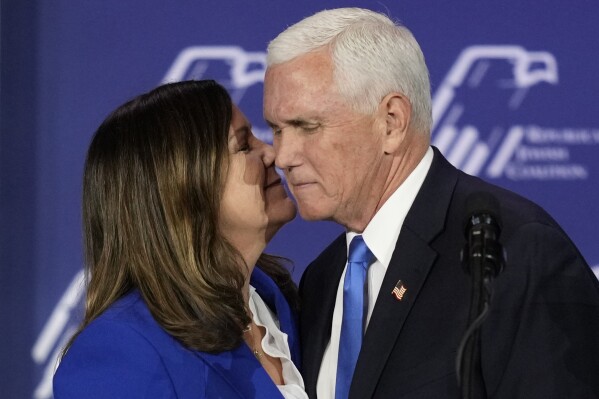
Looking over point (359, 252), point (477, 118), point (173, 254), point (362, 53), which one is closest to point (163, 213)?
point (173, 254)

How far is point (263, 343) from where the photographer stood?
2209 millimetres

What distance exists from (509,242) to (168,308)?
625 millimetres

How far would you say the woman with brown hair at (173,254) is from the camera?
196 cm

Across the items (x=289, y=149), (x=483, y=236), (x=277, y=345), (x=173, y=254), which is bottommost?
(x=277, y=345)

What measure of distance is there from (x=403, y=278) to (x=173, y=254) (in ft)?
1.44

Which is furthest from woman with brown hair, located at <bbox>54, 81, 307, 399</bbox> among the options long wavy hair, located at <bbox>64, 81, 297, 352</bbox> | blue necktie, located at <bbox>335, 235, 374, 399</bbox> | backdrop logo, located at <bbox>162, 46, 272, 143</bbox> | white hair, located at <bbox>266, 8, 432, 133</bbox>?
backdrop logo, located at <bbox>162, 46, 272, 143</bbox>

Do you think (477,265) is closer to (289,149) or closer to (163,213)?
(289,149)

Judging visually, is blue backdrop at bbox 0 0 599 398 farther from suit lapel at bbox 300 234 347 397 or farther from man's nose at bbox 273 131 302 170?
man's nose at bbox 273 131 302 170

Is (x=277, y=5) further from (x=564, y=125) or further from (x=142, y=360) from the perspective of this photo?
(x=142, y=360)

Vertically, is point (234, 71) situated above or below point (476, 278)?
below

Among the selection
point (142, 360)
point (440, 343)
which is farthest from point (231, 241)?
point (440, 343)

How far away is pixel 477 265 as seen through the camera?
145 cm

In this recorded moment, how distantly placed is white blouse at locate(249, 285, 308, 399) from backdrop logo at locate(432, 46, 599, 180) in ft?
3.16

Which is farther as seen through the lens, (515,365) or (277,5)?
(277,5)
